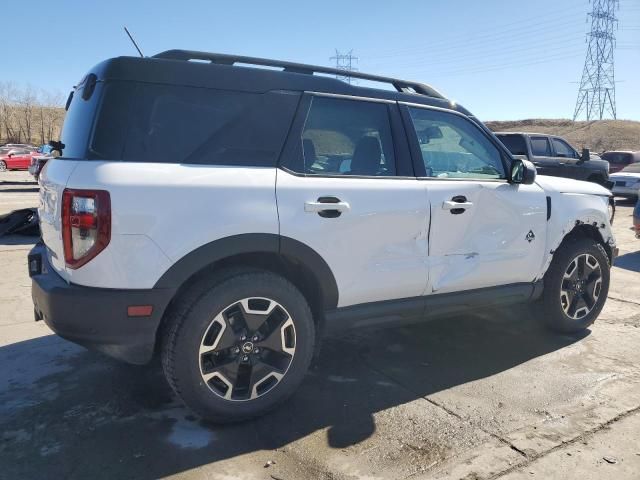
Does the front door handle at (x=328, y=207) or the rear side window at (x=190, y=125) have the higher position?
the rear side window at (x=190, y=125)

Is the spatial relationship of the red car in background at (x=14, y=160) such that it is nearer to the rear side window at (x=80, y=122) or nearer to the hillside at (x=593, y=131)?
the rear side window at (x=80, y=122)

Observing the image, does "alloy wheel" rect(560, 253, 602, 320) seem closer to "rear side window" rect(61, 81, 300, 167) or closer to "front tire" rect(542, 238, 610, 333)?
"front tire" rect(542, 238, 610, 333)

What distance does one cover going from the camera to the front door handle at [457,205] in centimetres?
354

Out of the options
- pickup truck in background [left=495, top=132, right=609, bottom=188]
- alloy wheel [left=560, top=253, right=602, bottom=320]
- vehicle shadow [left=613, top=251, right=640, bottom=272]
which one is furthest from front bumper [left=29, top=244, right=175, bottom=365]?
pickup truck in background [left=495, top=132, right=609, bottom=188]

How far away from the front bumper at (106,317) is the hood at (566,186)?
310cm

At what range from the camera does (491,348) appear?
4344 millimetres

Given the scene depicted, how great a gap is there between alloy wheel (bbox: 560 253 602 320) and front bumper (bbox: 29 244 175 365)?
3380mm

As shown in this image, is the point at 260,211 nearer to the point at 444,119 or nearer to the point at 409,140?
the point at 409,140

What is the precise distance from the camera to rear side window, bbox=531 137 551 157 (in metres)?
13.3

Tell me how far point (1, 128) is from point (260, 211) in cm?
7814

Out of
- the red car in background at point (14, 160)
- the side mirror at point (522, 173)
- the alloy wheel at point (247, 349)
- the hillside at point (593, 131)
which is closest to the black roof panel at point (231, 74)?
the side mirror at point (522, 173)

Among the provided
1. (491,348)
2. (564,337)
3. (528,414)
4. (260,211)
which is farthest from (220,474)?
(564,337)

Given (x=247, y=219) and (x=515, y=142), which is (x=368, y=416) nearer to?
(x=247, y=219)

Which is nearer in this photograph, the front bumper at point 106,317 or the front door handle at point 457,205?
the front bumper at point 106,317
